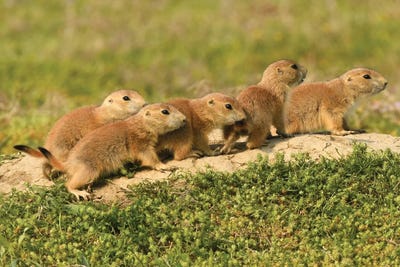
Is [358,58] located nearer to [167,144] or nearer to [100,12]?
[100,12]

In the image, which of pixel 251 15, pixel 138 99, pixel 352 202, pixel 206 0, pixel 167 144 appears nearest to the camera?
pixel 352 202

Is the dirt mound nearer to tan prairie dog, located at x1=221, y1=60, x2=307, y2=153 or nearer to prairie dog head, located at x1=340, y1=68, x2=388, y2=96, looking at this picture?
tan prairie dog, located at x1=221, y1=60, x2=307, y2=153

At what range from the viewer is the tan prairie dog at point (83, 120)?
7.30 m

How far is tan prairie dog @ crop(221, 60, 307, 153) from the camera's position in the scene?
7.36m

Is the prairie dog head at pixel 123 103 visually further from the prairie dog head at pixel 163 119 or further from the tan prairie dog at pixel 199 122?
the prairie dog head at pixel 163 119

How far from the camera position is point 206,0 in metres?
20.3

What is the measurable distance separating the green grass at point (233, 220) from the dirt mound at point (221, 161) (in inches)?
7.4

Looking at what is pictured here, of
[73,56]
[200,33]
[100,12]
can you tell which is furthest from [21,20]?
[200,33]

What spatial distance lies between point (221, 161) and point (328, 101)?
5.38 feet

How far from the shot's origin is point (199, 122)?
24.2 ft

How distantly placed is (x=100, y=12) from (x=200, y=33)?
3.21m

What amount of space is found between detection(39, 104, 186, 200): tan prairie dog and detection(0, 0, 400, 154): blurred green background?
15.1 ft

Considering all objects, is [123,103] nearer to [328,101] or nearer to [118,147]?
[118,147]

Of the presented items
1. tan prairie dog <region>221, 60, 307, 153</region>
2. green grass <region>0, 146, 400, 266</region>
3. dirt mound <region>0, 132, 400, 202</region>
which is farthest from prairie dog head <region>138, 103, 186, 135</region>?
tan prairie dog <region>221, 60, 307, 153</region>
